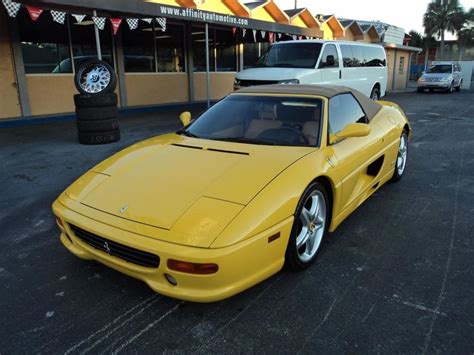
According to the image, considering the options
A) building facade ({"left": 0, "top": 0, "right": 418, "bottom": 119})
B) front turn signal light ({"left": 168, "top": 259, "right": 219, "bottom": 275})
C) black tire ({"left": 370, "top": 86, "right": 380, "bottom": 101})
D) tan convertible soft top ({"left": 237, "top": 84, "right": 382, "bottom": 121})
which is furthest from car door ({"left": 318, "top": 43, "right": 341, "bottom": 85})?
front turn signal light ({"left": 168, "top": 259, "right": 219, "bottom": 275})

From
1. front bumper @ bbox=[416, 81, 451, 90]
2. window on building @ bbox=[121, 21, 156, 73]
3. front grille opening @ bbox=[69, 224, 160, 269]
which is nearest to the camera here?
front grille opening @ bbox=[69, 224, 160, 269]

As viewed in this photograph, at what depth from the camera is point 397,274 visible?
9.61ft

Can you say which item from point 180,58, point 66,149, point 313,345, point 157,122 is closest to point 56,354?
point 313,345

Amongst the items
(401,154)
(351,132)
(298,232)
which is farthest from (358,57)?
(298,232)

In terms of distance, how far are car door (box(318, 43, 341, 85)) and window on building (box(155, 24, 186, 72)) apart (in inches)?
252

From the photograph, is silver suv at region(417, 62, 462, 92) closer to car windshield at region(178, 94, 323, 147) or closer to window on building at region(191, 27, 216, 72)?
window on building at region(191, 27, 216, 72)

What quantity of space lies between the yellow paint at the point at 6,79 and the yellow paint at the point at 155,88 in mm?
3450

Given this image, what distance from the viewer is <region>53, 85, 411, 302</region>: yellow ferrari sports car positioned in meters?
2.27

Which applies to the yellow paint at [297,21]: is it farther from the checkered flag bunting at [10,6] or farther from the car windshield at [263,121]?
the car windshield at [263,121]

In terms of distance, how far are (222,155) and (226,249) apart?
41.3 inches

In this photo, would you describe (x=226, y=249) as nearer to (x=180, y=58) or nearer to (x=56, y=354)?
(x=56, y=354)

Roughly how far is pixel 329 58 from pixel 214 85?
6890 millimetres

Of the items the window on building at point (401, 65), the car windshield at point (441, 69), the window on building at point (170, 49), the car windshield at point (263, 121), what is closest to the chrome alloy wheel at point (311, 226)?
the car windshield at point (263, 121)

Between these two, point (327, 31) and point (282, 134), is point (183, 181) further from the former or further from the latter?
point (327, 31)
